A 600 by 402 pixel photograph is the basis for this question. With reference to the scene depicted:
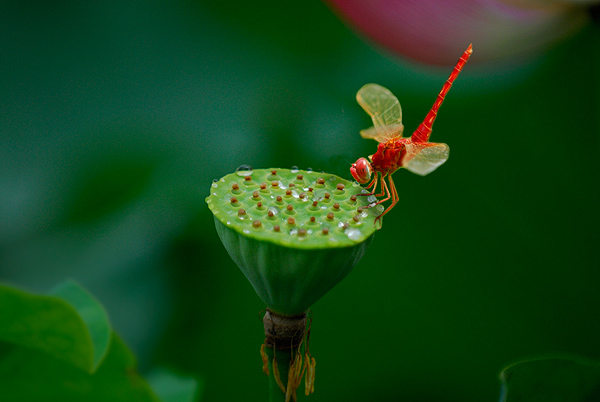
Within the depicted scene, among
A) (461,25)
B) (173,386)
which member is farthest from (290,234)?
A: (461,25)

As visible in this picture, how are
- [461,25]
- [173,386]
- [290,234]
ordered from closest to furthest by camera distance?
[290,234] < [173,386] < [461,25]

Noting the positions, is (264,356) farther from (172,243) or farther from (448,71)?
(448,71)

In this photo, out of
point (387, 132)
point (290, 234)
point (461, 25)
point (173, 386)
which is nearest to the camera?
point (290, 234)

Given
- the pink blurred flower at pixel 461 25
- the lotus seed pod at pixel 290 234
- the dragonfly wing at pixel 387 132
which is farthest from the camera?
the pink blurred flower at pixel 461 25

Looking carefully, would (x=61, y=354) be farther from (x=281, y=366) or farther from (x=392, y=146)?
(x=392, y=146)

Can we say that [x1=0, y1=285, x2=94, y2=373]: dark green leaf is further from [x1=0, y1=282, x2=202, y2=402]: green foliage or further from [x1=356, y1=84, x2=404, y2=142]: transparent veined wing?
[x1=356, y1=84, x2=404, y2=142]: transparent veined wing

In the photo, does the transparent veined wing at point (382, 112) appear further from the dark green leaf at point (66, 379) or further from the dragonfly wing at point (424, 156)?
the dark green leaf at point (66, 379)

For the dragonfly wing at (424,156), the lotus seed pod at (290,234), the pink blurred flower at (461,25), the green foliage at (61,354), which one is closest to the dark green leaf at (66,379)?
the green foliage at (61,354)

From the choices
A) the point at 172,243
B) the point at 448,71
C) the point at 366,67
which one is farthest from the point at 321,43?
the point at 172,243
